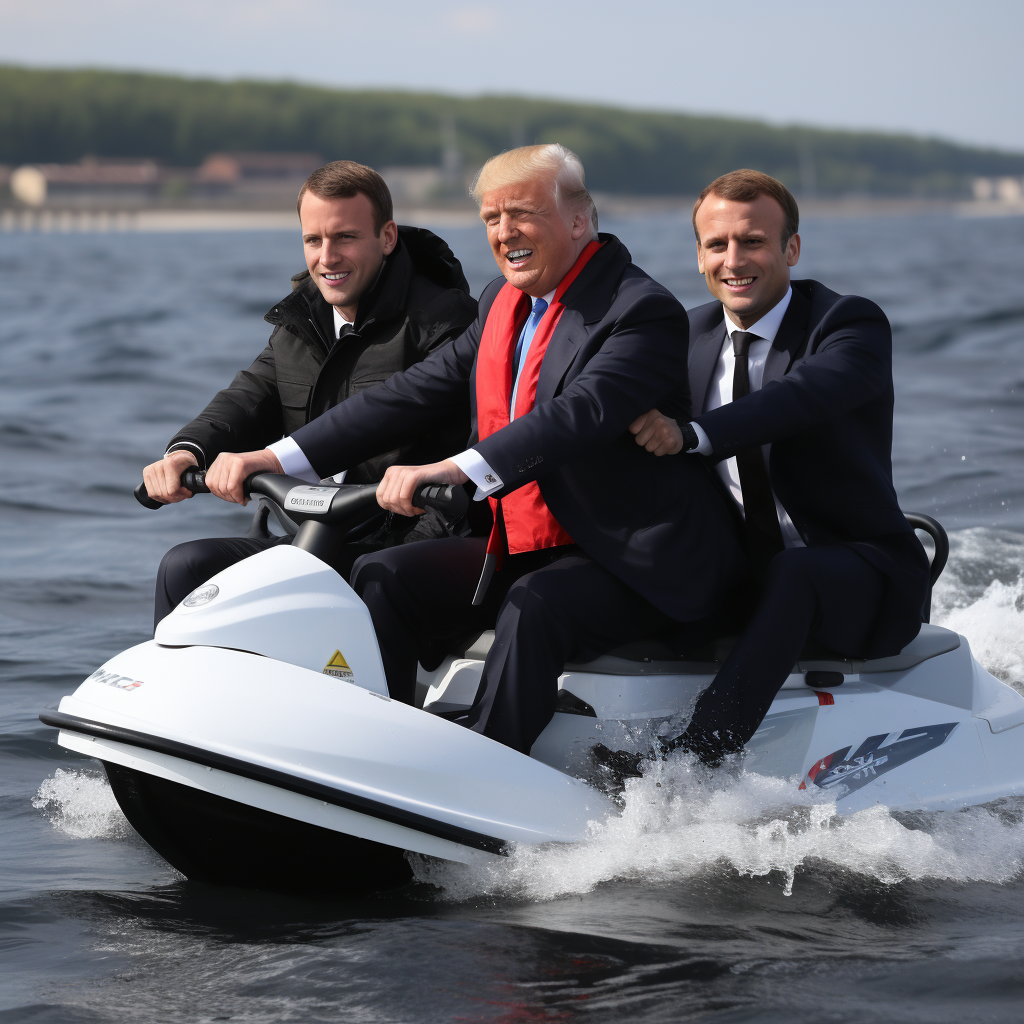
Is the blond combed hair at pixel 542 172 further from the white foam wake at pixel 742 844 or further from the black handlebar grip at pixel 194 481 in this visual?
the white foam wake at pixel 742 844

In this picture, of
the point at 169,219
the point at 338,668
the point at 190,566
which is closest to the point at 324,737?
the point at 338,668

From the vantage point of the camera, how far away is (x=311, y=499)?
2.96 metres

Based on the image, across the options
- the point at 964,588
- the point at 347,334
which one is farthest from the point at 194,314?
the point at 347,334

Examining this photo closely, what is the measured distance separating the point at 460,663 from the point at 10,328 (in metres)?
19.7

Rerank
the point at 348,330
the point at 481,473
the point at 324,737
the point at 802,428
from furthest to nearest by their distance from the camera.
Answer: the point at 348,330 → the point at 802,428 → the point at 481,473 → the point at 324,737

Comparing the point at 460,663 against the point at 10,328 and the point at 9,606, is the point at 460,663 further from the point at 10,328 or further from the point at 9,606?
the point at 10,328

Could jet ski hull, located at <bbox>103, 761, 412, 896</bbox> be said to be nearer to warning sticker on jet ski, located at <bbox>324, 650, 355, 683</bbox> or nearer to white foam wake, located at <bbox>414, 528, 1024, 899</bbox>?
white foam wake, located at <bbox>414, 528, 1024, 899</bbox>

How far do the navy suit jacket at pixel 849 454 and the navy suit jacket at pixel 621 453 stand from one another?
0.29m

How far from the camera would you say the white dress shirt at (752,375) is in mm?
3465

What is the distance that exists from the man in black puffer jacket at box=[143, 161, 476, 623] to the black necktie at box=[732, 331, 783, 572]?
72 centimetres

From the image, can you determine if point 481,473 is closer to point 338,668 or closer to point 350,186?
point 338,668

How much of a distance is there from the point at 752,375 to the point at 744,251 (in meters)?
0.31

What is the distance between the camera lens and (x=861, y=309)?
136 inches

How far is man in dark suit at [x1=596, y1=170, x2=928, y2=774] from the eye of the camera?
10.6 ft
